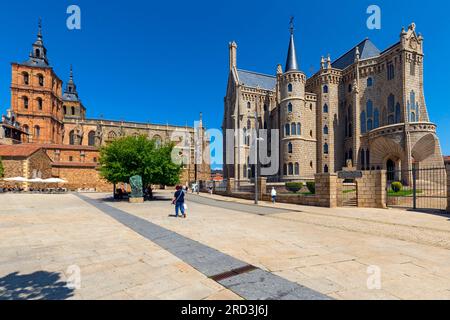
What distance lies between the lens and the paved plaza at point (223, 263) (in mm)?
3490

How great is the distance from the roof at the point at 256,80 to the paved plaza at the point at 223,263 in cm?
A: 4248

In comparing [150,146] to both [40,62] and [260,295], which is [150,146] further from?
[40,62]

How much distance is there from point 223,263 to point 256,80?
48.9m

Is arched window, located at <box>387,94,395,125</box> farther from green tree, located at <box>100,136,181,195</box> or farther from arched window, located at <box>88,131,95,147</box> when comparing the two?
arched window, located at <box>88,131,95,147</box>

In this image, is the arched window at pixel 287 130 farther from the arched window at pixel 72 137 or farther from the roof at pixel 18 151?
the arched window at pixel 72 137

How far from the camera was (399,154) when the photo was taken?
2900 cm

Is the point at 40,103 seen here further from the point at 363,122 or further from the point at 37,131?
the point at 363,122

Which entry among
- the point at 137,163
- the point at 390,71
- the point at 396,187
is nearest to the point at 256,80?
the point at 390,71

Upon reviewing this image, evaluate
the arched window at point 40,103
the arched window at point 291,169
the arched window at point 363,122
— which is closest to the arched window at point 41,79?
the arched window at point 40,103

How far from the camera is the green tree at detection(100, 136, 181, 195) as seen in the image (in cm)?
1931

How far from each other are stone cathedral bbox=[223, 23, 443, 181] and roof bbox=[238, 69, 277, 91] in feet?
8.99

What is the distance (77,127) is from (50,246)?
60.5 metres

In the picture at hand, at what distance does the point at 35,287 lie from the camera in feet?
12.0
